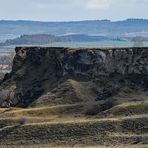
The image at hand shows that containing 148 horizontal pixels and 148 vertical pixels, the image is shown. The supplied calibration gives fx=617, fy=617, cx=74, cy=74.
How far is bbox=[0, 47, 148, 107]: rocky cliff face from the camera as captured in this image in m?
97.6

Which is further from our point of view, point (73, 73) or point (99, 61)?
point (73, 73)

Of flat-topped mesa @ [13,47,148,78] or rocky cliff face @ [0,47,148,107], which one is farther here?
flat-topped mesa @ [13,47,148,78]

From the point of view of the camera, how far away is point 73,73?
336ft

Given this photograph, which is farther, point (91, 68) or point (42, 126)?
point (91, 68)

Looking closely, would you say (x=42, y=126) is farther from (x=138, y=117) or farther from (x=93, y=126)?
(x=138, y=117)

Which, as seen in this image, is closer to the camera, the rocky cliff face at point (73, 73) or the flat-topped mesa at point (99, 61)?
the rocky cliff face at point (73, 73)

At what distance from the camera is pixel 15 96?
4092 inches

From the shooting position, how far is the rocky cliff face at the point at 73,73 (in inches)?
3841

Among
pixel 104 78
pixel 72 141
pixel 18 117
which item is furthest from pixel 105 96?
pixel 72 141

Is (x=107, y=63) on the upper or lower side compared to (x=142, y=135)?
upper

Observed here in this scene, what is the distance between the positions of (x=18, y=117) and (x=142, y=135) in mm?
20569

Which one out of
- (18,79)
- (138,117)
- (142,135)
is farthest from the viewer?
(18,79)

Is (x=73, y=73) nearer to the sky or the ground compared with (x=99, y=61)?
nearer to the ground

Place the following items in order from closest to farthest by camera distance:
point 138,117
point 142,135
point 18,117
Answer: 1. point 142,135
2. point 138,117
3. point 18,117
